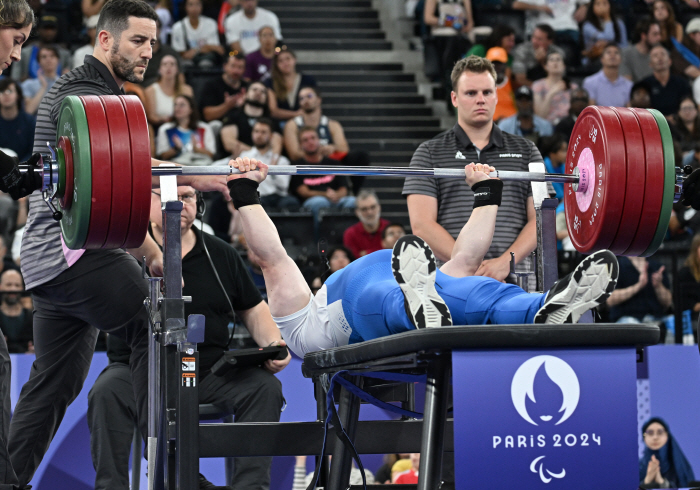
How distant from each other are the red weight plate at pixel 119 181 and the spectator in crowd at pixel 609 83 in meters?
6.61

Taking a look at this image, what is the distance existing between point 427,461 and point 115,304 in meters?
1.38

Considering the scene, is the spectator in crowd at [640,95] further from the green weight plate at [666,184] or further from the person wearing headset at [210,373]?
the person wearing headset at [210,373]

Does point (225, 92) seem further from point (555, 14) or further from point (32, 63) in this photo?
point (555, 14)

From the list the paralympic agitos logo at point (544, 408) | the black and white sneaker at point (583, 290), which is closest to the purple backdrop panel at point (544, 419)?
the paralympic agitos logo at point (544, 408)

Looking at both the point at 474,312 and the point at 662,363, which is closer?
the point at 474,312

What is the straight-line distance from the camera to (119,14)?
3414mm

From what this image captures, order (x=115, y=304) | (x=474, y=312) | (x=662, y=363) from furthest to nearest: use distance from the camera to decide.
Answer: (x=662, y=363) < (x=115, y=304) < (x=474, y=312)

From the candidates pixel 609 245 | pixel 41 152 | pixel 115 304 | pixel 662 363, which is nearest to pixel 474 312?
pixel 609 245

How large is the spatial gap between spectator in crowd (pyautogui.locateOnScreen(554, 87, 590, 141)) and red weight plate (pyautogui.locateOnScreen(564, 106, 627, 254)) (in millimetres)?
4463

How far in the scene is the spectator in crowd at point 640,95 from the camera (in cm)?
852

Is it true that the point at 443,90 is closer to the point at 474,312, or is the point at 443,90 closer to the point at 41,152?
the point at 41,152

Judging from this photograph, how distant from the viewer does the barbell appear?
2879 millimetres

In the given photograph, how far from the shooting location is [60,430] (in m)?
4.52

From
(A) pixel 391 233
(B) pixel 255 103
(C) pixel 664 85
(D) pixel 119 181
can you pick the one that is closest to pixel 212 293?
(D) pixel 119 181
